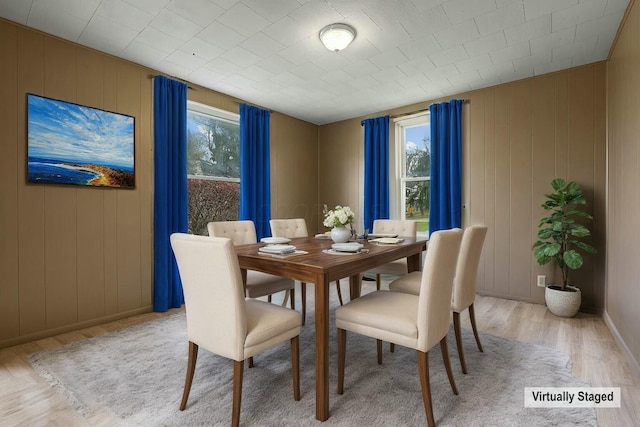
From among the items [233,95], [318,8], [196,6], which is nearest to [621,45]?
[318,8]

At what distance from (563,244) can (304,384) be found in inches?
112

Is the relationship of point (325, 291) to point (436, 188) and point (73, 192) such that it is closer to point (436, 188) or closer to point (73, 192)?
point (73, 192)

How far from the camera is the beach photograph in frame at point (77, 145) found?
2.51 meters

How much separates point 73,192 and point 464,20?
3.57 metres

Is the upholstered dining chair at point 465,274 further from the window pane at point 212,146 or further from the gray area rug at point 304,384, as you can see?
the window pane at point 212,146

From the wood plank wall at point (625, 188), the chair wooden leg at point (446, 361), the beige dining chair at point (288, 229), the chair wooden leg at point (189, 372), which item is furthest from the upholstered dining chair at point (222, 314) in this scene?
the wood plank wall at point (625, 188)

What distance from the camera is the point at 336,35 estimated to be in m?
2.43

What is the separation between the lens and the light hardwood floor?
158 cm

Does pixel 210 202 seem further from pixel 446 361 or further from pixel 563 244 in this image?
pixel 563 244

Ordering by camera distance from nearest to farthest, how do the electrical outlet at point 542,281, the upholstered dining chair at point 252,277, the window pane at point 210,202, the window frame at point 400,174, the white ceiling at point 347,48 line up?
the white ceiling at point 347,48, the upholstered dining chair at point 252,277, the electrical outlet at point 542,281, the window pane at point 210,202, the window frame at point 400,174

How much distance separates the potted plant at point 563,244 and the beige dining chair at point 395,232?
1250 mm

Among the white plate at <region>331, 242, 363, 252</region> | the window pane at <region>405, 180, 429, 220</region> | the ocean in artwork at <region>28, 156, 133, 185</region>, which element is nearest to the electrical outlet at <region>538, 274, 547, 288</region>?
the window pane at <region>405, 180, 429, 220</region>

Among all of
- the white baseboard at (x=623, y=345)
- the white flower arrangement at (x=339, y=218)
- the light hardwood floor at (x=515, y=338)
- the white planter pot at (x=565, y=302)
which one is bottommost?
the light hardwood floor at (x=515, y=338)

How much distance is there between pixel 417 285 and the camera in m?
2.29
